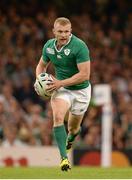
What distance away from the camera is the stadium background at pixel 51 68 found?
18.2 meters

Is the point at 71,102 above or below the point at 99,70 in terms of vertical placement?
above

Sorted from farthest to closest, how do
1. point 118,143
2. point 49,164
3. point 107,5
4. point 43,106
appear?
point 107,5 < point 43,106 < point 118,143 < point 49,164

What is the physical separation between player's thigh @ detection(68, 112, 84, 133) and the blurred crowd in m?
3.92

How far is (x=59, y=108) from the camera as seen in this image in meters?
12.3

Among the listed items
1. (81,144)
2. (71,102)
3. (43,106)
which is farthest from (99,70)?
(71,102)

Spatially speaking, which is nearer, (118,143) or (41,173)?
(41,173)

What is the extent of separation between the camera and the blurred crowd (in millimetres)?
18203

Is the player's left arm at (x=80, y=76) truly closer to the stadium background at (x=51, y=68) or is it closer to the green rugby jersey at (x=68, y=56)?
the green rugby jersey at (x=68, y=56)

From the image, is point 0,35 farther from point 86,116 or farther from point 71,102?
point 71,102

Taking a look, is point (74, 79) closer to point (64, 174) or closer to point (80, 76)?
point (80, 76)

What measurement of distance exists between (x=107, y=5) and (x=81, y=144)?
7.79 metres

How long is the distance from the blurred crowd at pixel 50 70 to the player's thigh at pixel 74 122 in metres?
3.92

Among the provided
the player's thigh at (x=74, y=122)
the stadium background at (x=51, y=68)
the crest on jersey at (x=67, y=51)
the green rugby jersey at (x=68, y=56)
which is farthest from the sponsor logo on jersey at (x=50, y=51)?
the stadium background at (x=51, y=68)

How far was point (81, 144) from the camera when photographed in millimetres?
18469
